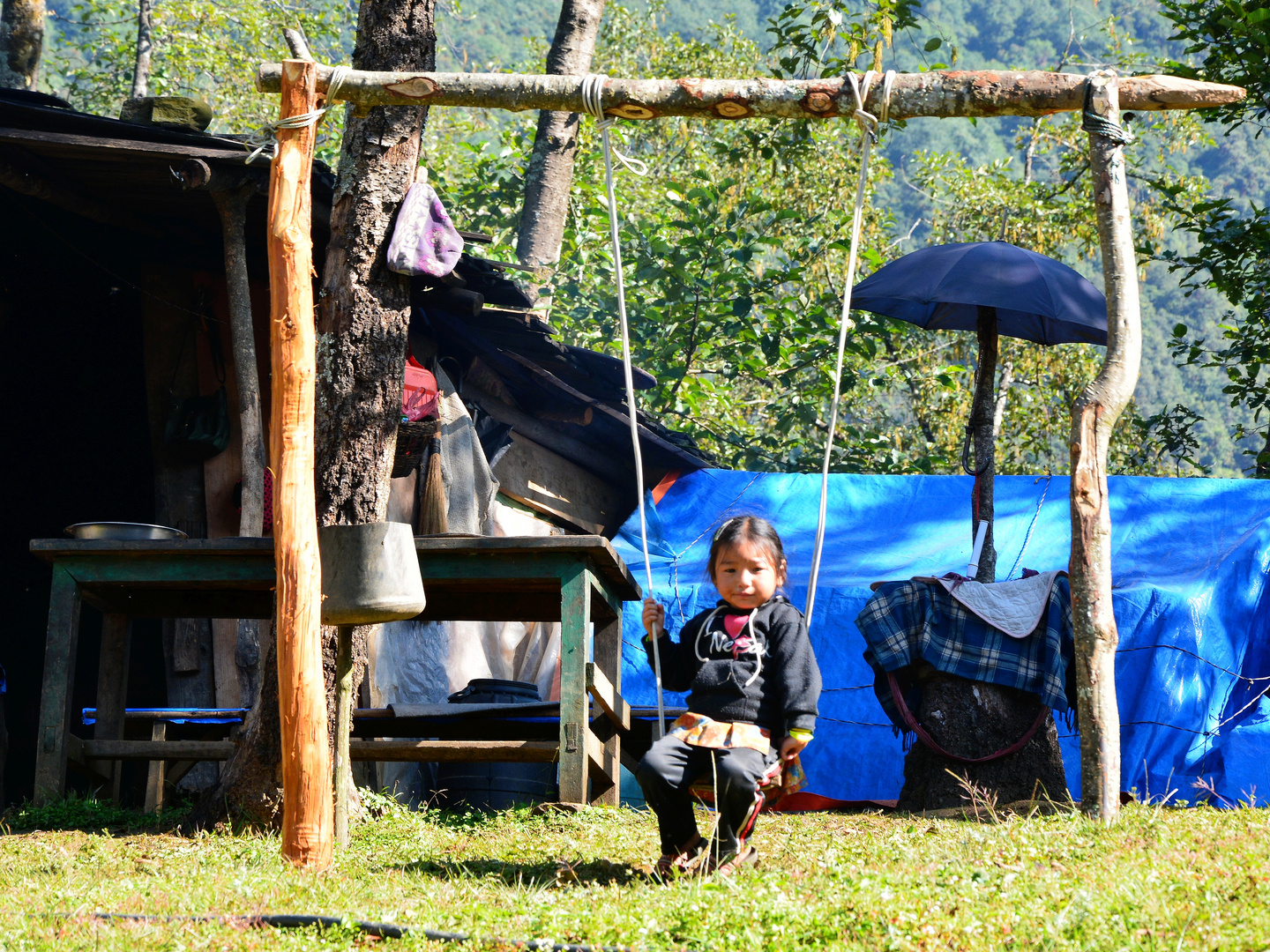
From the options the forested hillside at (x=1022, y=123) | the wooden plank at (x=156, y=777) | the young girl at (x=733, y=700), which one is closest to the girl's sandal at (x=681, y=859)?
the young girl at (x=733, y=700)

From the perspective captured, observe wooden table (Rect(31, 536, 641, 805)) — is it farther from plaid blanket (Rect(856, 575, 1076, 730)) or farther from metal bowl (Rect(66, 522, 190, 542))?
plaid blanket (Rect(856, 575, 1076, 730))

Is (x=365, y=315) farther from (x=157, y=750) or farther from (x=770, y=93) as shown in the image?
(x=157, y=750)

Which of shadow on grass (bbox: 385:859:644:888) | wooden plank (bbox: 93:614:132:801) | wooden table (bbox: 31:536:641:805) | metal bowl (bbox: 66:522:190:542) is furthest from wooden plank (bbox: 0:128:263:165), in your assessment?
shadow on grass (bbox: 385:859:644:888)

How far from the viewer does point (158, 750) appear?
559cm

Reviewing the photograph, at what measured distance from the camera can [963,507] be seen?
8789 millimetres

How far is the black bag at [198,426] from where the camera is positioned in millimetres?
7633

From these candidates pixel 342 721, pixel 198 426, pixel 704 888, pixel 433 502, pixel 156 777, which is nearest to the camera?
pixel 704 888

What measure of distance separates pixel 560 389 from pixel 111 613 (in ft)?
12.5

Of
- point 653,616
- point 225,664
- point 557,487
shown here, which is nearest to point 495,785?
point 225,664

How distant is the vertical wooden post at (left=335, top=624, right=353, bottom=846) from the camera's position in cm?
444

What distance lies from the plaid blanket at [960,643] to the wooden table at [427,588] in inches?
51.2

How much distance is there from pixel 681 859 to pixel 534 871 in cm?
59

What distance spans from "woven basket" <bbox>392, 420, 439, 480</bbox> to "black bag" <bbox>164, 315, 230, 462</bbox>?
44.2 inches

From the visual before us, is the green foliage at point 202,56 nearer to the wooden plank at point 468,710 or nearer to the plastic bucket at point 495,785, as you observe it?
the plastic bucket at point 495,785
